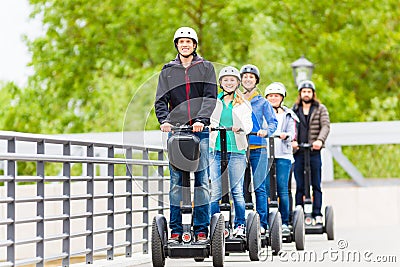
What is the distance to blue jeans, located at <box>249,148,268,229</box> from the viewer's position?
443 inches

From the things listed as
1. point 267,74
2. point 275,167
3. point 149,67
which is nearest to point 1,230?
point 275,167

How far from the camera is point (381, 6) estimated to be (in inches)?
1331

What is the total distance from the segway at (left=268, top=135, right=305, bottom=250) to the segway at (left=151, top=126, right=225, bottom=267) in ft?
6.89

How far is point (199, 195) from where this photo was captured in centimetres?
970

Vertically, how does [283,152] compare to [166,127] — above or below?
below

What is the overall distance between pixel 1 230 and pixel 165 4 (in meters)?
21.8

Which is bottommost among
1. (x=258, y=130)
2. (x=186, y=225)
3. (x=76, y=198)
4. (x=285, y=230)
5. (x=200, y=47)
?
(x=285, y=230)

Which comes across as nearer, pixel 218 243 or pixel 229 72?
pixel 218 243

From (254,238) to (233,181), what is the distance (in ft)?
1.83

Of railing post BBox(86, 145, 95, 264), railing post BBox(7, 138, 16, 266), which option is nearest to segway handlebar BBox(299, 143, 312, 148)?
railing post BBox(86, 145, 95, 264)

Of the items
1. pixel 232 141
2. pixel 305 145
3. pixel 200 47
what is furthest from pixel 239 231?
pixel 200 47

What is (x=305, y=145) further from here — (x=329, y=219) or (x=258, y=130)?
(x=258, y=130)

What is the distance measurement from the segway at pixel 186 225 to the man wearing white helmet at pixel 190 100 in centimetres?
8

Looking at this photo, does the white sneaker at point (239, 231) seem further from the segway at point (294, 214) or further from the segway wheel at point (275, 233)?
the segway at point (294, 214)
